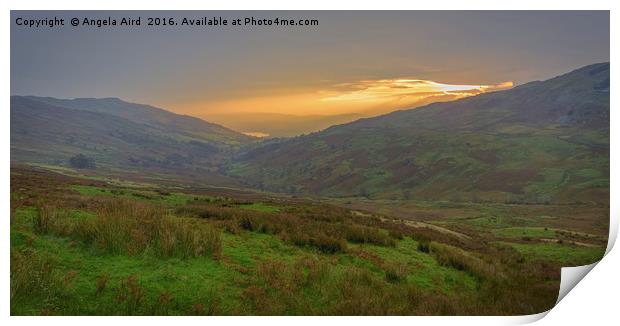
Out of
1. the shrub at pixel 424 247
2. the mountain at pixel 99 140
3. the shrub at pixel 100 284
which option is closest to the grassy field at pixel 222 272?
the shrub at pixel 100 284

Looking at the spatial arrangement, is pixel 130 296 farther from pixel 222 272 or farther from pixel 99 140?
pixel 99 140

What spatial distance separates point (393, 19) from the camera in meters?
17.5

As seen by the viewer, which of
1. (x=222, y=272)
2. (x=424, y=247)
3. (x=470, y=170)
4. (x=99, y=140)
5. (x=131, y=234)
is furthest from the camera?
(x=470, y=170)

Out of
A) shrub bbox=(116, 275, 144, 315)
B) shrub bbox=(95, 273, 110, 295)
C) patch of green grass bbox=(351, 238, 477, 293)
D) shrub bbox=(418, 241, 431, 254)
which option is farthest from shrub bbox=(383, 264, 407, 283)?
shrub bbox=(95, 273, 110, 295)

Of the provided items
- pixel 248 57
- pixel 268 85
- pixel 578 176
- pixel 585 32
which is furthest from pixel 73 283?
pixel 578 176

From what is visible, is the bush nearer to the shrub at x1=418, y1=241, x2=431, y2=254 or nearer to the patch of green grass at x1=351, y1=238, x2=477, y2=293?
the shrub at x1=418, y1=241, x2=431, y2=254

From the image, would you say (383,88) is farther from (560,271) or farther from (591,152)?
(591,152)

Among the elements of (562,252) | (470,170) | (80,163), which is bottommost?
(562,252)

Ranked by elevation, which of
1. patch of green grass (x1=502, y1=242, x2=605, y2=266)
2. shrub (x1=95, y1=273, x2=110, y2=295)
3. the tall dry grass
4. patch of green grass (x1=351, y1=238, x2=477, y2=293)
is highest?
the tall dry grass

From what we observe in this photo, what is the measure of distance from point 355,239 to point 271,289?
5694 millimetres

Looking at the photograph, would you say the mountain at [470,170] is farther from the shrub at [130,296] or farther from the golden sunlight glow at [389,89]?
the shrub at [130,296]

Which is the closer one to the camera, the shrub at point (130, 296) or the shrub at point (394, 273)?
the shrub at point (130, 296)

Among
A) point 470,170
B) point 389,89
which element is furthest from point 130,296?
point 470,170

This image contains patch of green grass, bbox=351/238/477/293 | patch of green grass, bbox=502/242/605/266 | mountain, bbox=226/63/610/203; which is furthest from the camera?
mountain, bbox=226/63/610/203
